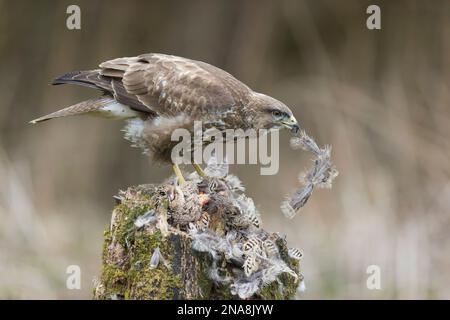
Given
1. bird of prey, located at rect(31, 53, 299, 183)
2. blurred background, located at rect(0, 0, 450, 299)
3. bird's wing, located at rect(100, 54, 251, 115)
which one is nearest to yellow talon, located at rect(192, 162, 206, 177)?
bird of prey, located at rect(31, 53, 299, 183)

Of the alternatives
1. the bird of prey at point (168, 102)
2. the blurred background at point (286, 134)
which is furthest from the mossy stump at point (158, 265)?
the blurred background at point (286, 134)

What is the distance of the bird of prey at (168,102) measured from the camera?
5809 mm

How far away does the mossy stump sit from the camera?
3969 millimetres

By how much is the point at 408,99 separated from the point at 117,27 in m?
4.04

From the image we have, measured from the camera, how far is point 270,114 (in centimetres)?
599

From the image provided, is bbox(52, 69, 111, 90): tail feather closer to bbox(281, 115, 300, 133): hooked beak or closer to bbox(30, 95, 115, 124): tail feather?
bbox(30, 95, 115, 124): tail feather

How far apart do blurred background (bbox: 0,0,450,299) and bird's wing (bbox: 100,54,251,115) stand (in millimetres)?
2771

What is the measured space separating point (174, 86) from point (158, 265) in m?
2.21

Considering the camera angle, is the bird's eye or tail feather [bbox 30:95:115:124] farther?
tail feather [bbox 30:95:115:124]

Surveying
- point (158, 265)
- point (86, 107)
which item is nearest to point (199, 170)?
point (86, 107)

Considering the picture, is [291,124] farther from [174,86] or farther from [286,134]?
[286,134]

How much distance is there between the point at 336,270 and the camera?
814 centimetres
